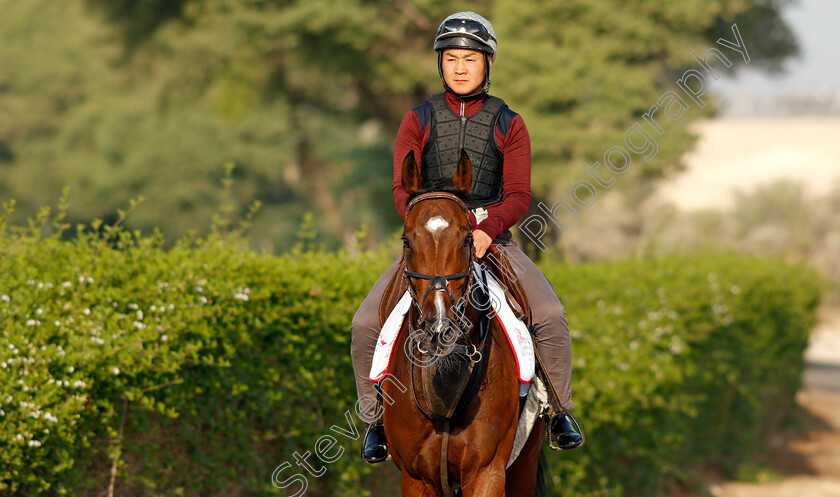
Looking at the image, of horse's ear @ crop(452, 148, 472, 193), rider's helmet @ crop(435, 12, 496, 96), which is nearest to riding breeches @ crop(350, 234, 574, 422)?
horse's ear @ crop(452, 148, 472, 193)

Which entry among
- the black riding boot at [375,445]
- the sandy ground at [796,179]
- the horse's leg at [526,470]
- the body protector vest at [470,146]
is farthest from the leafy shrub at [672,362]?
the body protector vest at [470,146]

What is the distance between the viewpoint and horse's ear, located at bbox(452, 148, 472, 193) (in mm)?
4496

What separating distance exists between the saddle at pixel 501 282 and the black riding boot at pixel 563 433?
595mm

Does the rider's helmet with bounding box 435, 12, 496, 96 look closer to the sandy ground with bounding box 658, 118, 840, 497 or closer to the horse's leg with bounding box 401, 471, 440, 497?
Result: the horse's leg with bounding box 401, 471, 440, 497

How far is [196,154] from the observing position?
41.8 meters

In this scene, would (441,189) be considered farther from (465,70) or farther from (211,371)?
(211,371)

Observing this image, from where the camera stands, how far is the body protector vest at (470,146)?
5098 millimetres

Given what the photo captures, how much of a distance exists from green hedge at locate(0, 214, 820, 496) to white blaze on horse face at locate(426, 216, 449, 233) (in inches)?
88.1

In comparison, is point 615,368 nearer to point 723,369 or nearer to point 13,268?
point 723,369

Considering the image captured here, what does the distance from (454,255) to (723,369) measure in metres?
8.40

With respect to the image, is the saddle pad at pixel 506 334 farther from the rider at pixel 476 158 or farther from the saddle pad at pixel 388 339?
the rider at pixel 476 158

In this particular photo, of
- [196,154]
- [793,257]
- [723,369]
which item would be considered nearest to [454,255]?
[723,369]

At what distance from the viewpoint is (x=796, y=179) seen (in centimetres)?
7688

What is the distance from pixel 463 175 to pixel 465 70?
916 mm
